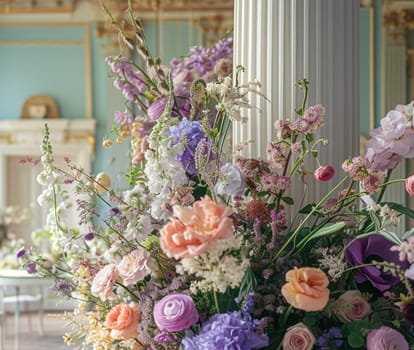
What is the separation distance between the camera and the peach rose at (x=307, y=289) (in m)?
1.59

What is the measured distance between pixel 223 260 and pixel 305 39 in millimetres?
752

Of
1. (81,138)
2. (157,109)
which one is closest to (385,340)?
(157,109)

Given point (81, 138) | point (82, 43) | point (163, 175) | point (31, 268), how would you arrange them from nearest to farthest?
point (163, 175)
point (31, 268)
point (81, 138)
point (82, 43)

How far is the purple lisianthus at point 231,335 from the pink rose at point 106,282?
0.26 meters

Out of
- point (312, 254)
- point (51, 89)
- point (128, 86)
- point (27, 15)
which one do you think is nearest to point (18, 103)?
point (51, 89)

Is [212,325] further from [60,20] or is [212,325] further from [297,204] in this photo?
[60,20]

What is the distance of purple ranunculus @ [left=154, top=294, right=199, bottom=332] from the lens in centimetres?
163

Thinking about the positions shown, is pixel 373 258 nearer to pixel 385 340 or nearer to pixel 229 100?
pixel 385 340

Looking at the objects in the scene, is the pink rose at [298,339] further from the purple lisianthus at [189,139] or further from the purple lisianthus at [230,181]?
the purple lisianthus at [189,139]

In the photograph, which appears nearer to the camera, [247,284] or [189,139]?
[247,284]

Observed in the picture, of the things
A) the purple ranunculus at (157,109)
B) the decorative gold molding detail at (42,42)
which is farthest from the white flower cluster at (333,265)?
the decorative gold molding detail at (42,42)

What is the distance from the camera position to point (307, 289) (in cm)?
158

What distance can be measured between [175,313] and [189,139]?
1.31ft

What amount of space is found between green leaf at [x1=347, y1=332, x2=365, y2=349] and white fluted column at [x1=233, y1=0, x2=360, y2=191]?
549mm
